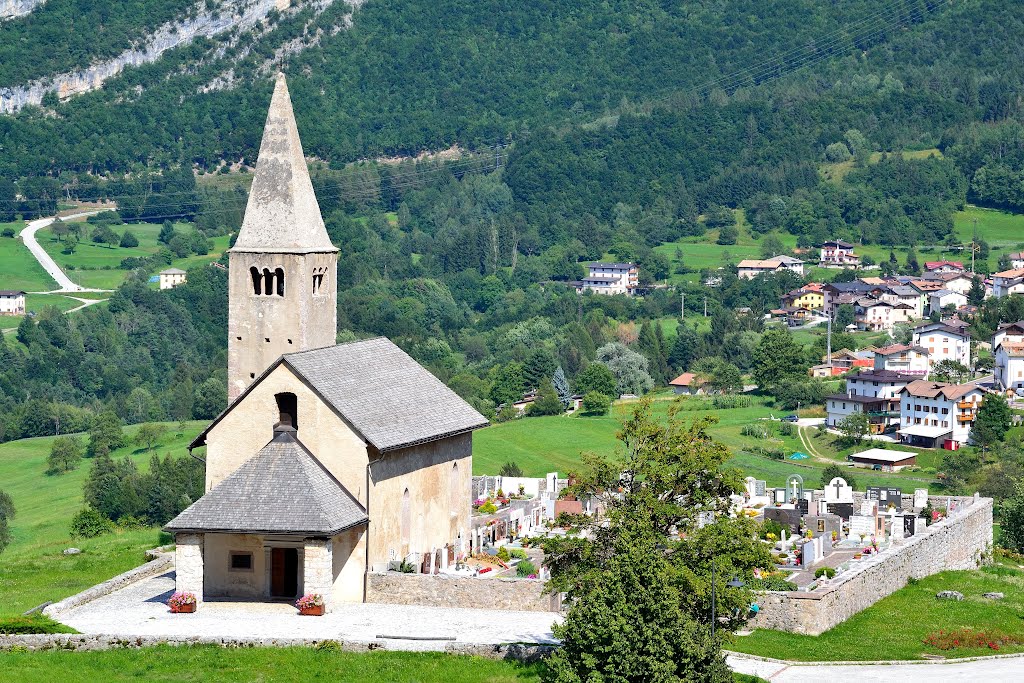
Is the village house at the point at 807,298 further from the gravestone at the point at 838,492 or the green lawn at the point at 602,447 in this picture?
the gravestone at the point at 838,492

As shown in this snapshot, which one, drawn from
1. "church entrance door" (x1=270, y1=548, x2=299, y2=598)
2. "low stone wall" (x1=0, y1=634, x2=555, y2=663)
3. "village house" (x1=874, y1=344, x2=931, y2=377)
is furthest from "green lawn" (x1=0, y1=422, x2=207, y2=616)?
"village house" (x1=874, y1=344, x2=931, y2=377)

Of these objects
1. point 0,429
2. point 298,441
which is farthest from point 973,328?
point 298,441

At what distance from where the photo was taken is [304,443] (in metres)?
45.5

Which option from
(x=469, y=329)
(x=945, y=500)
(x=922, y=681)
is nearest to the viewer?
(x=922, y=681)

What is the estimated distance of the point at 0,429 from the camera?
12312 centimetres

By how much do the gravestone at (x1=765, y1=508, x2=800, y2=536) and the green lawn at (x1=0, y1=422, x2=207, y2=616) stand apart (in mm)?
17086

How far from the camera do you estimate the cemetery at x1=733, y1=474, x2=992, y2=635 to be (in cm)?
4234

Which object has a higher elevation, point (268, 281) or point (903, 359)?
point (268, 281)

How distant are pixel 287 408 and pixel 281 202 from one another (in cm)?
550

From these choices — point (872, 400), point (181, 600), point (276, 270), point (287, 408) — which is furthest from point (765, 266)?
point (181, 600)

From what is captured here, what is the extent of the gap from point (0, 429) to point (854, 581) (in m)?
88.5

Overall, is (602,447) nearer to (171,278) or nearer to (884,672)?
(884,672)

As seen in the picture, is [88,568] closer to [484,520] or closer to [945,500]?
[484,520]

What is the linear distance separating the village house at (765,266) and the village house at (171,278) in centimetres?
5358
